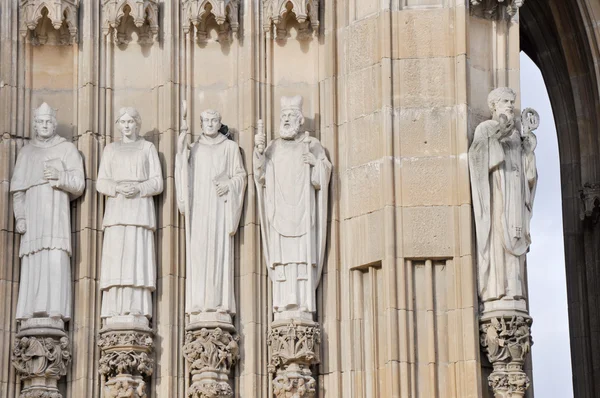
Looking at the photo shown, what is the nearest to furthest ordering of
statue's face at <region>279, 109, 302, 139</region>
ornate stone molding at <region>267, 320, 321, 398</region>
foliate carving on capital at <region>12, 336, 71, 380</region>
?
ornate stone molding at <region>267, 320, 321, 398</region>, foliate carving on capital at <region>12, 336, 71, 380</region>, statue's face at <region>279, 109, 302, 139</region>

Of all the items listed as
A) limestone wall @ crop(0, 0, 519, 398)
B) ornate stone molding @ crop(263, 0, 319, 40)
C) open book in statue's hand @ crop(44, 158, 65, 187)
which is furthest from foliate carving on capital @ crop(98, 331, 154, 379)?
ornate stone molding @ crop(263, 0, 319, 40)

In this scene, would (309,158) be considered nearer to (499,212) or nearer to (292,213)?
(292,213)

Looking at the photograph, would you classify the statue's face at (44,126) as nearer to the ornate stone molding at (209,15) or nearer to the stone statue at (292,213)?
the ornate stone molding at (209,15)

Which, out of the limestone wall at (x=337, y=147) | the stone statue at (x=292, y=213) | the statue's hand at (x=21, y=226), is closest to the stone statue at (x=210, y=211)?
the limestone wall at (x=337, y=147)

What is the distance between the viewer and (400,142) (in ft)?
58.3

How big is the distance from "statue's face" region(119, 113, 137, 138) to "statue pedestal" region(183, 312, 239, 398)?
1979mm

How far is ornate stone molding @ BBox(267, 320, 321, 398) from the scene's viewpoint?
17.5m

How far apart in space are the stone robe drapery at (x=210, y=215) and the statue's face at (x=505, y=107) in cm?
252

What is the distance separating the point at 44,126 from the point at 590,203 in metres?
6.79

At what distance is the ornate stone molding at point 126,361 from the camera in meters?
17.7

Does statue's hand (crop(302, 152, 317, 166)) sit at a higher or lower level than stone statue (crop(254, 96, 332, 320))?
higher

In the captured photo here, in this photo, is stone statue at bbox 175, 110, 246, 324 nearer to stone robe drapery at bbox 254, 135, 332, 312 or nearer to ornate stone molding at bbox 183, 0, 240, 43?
stone robe drapery at bbox 254, 135, 332, 312

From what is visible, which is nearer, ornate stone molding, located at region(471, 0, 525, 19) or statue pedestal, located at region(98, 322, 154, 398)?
statue pedestal, located at region(98, 322, 154, 398)

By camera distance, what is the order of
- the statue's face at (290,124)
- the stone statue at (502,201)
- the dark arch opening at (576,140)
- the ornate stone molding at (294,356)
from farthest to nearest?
the dark arch opening at (576,140), the statue's face at (290,124), the ornate stone molding at (294,356), the stone statue at (502,201)
